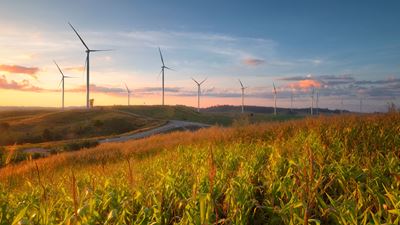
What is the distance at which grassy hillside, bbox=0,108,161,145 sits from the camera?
77688 mm

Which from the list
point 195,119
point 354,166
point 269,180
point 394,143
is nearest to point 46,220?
point 269,180

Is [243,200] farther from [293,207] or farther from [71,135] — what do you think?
[71,135]

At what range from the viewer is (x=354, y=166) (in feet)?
17.7

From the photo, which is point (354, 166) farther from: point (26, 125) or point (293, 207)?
point (26, 125)

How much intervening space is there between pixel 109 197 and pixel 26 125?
93908 millimetres

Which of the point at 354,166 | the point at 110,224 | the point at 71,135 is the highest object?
the point at 354,166

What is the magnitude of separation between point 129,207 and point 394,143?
684 centimetres

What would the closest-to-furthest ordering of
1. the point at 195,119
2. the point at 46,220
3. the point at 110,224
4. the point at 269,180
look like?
the point at 46,220
the point at 110,224
the point at 269,180
the point at 195,119

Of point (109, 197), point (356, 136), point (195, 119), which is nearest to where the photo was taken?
point (109, 197)

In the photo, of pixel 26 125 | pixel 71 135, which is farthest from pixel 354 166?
pixel 26 125

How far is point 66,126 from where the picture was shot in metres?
90.2

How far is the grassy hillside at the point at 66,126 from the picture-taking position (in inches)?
3059

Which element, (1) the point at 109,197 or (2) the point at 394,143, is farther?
(2) the point at 394,143

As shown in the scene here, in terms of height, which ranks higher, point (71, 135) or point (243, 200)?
point (243, 200)
